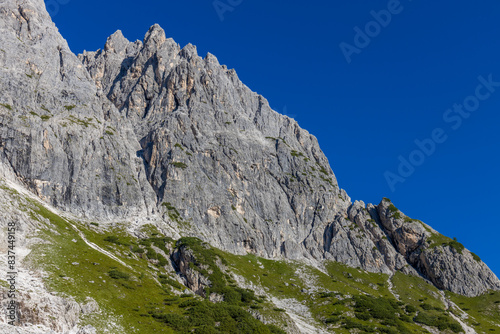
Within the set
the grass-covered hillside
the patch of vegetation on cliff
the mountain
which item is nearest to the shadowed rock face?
the mountain

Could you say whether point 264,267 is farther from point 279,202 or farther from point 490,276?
point 490,276

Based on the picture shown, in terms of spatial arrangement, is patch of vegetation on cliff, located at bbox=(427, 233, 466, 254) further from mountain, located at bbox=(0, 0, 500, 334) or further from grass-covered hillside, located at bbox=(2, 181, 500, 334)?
grass-covered hillside, located at bbox=(2, 181, 500, 334)

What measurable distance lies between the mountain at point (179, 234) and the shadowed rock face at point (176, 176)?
60 centimetres

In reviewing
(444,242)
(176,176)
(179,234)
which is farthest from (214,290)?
(444,242)

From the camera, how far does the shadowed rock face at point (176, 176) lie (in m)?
133

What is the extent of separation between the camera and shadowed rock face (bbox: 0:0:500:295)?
13312 cm

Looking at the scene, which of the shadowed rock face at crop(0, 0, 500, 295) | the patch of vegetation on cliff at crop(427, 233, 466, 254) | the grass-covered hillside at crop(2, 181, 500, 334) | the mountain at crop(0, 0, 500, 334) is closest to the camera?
the grass-covered hillside at crop(2, 181, 500, 334)

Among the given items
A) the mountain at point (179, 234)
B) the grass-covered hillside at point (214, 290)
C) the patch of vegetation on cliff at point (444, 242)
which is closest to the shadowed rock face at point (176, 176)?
the mountain at point (179, 234)

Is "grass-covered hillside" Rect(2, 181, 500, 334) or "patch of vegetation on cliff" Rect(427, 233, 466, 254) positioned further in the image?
"patch of vegetation on cliff" Rect(427, 233, 466, 254)

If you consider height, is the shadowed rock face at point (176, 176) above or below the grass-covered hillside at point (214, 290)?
above

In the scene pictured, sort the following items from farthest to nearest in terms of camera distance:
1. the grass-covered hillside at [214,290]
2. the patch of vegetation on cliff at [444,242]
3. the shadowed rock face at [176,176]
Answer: the patch of vegetation on cliff at [444,242], the shadowed rock face at [176,176], the grass-covered hillside at [214,290]

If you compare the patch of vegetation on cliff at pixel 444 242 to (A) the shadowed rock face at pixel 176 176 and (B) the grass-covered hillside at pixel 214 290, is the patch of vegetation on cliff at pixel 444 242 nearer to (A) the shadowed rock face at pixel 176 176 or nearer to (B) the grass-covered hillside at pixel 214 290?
(A) the shadowed rock face at pixel 176 176

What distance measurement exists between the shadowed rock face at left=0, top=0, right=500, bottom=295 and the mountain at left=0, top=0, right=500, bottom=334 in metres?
0.60

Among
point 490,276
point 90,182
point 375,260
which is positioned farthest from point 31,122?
point 490,276
